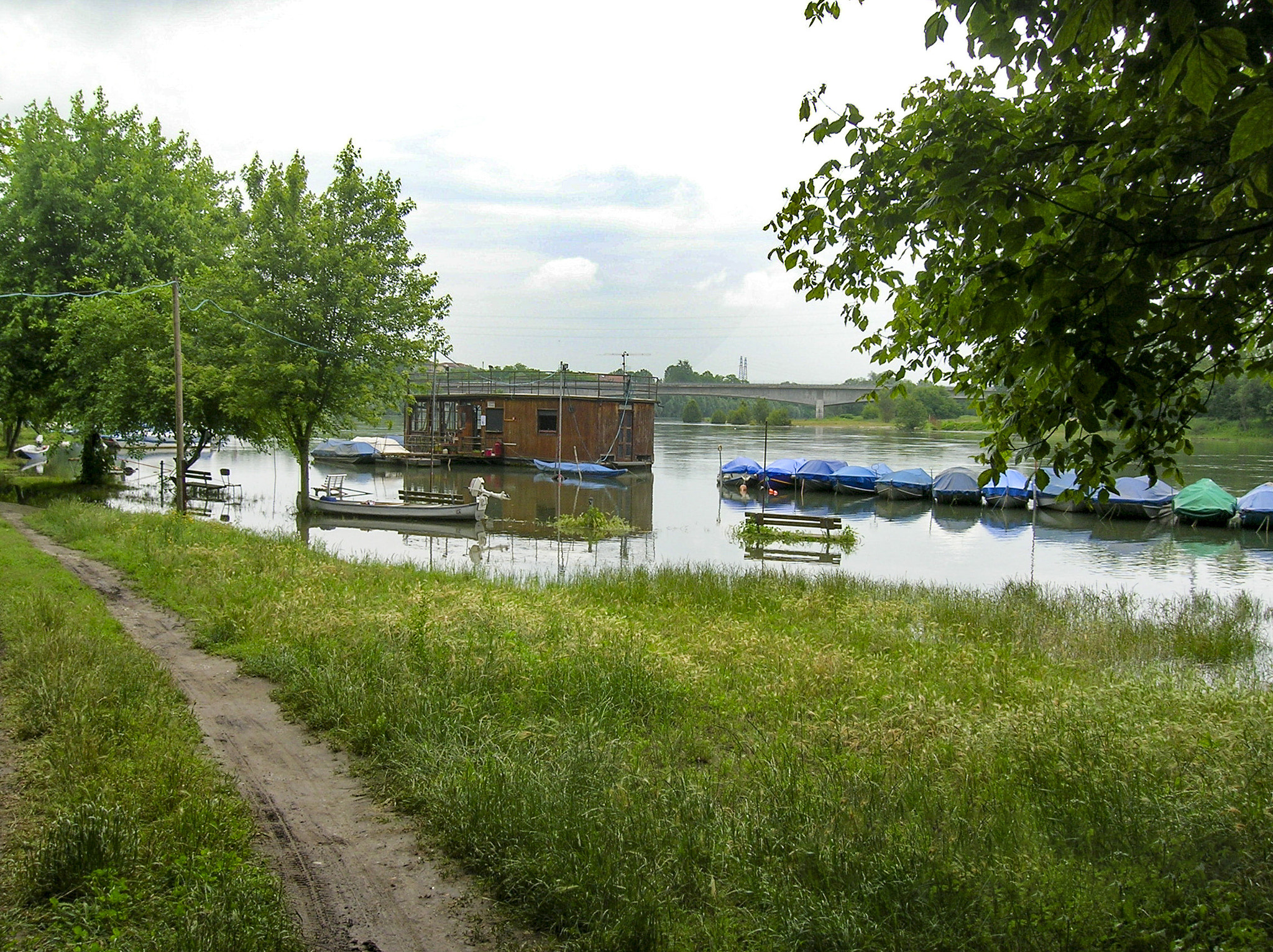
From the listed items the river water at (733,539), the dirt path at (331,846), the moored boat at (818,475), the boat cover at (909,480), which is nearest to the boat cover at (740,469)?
the river water at (733,539)

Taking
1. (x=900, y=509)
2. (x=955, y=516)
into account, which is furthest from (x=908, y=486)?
(x=955, y=516)

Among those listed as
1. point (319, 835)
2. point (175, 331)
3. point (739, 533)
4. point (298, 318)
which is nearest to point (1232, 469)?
point (739, 533)

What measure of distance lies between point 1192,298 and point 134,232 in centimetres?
2994

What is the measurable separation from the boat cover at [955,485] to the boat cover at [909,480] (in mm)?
827

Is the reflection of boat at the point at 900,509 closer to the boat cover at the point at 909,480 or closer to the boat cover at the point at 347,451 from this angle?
the boat cover at the point at 909,480

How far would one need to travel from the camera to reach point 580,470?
4503 cm

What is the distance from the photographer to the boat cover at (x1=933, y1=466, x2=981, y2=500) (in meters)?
38.1

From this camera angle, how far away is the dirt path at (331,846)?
3842 millimetres

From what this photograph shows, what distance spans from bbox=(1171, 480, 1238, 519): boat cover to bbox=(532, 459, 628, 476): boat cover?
2591 cm

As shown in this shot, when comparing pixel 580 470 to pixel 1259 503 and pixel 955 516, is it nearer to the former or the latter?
pixel 955 516

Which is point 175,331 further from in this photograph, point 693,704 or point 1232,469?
point 1232,469

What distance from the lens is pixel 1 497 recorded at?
2389cm

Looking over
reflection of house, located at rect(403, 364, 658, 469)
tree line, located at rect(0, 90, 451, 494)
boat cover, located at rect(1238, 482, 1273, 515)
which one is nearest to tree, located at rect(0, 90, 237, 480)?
tree line, located at rect(0, 90, 451, 494)

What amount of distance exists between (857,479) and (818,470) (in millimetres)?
1971
